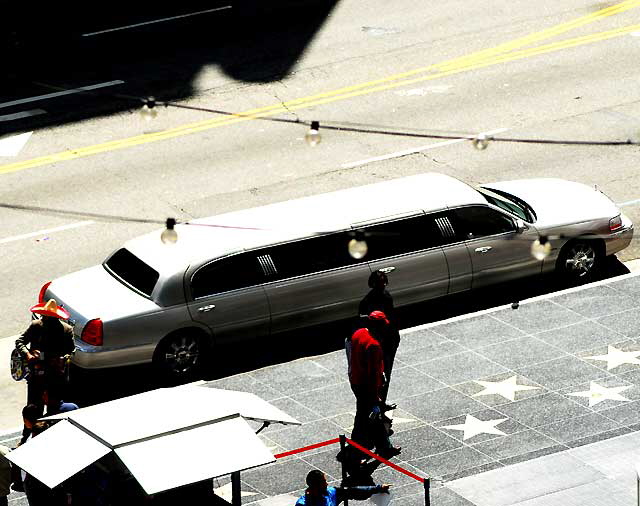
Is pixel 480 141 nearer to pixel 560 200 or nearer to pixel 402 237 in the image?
pixel 402 237

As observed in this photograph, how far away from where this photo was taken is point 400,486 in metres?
13.8

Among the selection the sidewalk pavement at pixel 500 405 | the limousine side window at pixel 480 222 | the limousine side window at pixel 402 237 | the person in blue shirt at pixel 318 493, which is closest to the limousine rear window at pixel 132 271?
the sidewalk pavement at pixel 500 405

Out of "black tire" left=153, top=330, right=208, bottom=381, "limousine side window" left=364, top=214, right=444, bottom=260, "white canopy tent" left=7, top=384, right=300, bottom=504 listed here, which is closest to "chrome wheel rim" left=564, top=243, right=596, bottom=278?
"limousine side window" left=364, top=214, right=444, bottom=260

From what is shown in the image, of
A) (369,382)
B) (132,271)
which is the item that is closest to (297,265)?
(132,271)

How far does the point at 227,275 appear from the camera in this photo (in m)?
17.2

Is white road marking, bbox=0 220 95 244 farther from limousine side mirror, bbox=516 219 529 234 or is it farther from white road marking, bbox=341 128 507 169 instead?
limousine side mirror, bbox=516 219 529 234

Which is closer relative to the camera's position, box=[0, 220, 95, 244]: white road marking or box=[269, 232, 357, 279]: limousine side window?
box=[269, 232, 357, 279]: limousine side window

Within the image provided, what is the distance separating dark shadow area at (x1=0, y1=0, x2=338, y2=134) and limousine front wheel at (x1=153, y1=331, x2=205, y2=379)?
31.0 feet

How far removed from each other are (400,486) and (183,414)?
2.96m

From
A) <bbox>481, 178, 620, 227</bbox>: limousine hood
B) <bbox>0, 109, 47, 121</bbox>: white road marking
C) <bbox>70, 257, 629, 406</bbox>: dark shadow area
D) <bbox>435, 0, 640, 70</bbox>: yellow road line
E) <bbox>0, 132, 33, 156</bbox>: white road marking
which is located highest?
<bbox>435, 0, 640, 70</bbox>: yellow road line

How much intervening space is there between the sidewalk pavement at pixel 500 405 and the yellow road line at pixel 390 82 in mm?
7362

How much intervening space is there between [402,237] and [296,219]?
1315mm

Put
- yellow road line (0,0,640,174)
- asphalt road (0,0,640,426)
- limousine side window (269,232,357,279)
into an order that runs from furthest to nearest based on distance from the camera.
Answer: yellow road line (0,0,640,174) < asphalt road (0,0,640,426) < limousine side window (269,232,357,279)

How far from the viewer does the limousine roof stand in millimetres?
17328
